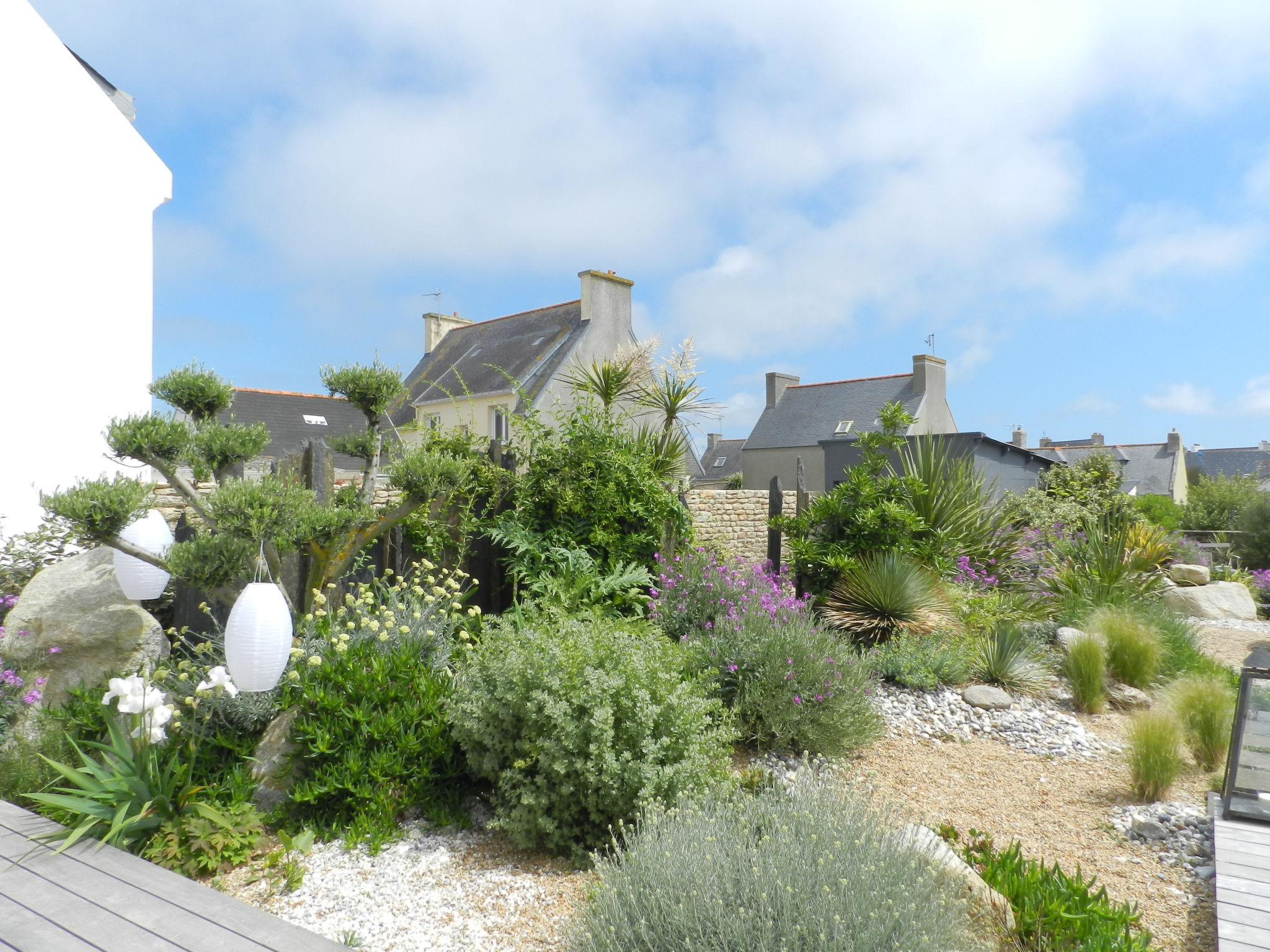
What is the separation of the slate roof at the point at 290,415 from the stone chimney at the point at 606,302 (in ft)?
21.1

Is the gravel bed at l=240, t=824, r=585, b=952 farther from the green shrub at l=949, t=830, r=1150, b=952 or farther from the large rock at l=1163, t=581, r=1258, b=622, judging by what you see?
the large rock at l=1163, t=581, r=1258, b=622

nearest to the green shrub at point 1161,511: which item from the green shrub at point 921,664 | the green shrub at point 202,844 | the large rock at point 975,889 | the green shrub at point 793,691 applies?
the green shrub at point 921,664

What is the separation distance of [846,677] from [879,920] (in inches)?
104

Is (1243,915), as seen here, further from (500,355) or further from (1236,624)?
(500,355)

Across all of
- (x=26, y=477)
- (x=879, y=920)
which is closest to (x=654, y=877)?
(x=879, y=920)

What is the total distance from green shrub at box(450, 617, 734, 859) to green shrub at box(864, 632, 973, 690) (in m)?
2.81

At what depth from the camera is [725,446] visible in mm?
40750

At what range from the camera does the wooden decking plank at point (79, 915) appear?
2.84 m

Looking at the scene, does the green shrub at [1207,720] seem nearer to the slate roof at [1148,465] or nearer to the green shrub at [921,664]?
the green shrub at [921,664]

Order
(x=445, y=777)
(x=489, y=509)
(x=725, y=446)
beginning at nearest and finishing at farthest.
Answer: (x=445, y=777) → (x=489, y=509) → (x=725, y=446)

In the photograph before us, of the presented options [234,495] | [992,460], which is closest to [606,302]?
[992,460]

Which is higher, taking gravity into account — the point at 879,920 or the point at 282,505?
the point at 282,505

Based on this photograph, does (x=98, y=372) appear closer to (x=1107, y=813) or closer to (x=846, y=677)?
(x=846, y=677)

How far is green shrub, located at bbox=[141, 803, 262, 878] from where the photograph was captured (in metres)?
3.69
